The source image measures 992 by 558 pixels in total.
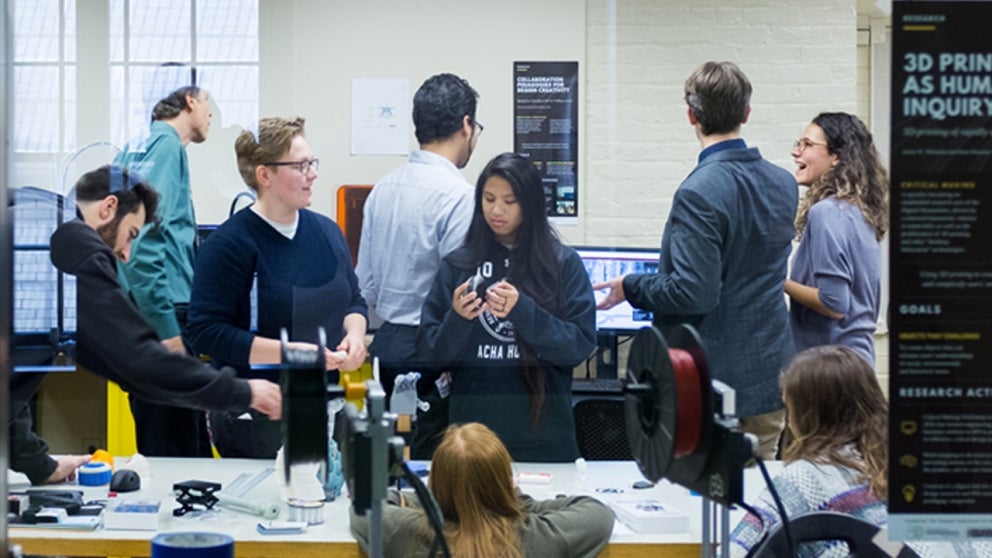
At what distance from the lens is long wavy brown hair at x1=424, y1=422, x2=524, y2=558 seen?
2.52m

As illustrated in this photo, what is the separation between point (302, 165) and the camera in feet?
13.4

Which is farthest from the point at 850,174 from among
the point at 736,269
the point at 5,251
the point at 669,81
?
the point at 5,251

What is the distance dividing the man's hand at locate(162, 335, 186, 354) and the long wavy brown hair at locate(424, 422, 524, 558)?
4.84 feet

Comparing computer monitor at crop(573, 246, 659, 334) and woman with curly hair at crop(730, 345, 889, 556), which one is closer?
woman with curly hair at crop(730, 345, 889, 556)

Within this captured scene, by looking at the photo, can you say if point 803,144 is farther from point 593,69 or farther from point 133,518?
point 133,518

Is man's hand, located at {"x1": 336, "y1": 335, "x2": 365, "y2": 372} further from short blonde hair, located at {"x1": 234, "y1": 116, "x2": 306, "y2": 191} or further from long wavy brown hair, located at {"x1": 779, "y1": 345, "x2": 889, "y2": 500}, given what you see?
long wavy brown hair, located at {"x1": 779, "y1": 345, "x2": 889, "y2": 500}

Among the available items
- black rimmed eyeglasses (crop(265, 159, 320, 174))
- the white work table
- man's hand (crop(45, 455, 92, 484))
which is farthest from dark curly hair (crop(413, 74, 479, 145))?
man's hand (crop(45, 455, 92, 484))

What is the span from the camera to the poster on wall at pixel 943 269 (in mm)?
1485

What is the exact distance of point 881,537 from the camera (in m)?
1.77

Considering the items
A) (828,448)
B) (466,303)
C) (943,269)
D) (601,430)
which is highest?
(943,269)

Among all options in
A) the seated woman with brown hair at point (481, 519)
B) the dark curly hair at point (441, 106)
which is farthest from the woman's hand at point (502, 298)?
the seated woman with brown hair at point (481, 519)

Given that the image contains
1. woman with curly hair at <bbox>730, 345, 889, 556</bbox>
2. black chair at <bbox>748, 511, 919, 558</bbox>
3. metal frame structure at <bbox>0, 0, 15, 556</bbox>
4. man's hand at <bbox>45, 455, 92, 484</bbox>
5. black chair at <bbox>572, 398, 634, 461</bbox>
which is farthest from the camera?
black chair at <bbox>572, 398, 634, 461</bbox>

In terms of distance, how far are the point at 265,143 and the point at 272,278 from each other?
492 millimetres

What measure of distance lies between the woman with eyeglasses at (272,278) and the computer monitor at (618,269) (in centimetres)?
82
